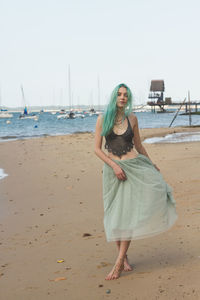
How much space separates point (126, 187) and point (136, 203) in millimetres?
184

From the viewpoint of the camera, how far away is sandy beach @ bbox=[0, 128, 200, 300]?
3936mm

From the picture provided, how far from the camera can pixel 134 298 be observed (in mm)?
3670

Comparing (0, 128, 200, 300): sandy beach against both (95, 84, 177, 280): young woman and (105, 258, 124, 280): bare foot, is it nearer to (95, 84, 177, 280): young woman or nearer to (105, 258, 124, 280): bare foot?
(105, 258, 124, 280): bare foot

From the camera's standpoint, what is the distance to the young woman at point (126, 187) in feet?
13.1

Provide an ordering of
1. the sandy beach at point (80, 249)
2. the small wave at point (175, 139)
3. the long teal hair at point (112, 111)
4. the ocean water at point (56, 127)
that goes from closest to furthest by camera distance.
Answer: the sandy beach at point (80, 249) < the long teal hair at point (112, 111) < the small wave at point (175, 139) < the ocean water at point (56, 127)

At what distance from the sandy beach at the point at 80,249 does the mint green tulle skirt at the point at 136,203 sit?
0.50 m

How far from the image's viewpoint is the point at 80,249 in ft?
17.3

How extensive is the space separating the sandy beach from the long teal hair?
1.50 metres

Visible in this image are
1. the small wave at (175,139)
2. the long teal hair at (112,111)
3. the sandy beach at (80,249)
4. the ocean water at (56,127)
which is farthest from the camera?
the ocean water at (56,127)

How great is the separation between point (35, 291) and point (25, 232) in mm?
2174

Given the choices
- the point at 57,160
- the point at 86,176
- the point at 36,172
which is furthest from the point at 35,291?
the point at 57,160

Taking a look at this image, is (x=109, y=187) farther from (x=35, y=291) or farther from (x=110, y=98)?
(x=35, y=291)

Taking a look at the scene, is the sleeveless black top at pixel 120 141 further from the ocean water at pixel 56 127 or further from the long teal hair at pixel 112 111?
the ocean water at pixel 56 127

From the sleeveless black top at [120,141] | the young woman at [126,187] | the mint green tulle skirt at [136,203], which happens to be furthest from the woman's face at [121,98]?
the mint green tulle skirt at [136,203]
